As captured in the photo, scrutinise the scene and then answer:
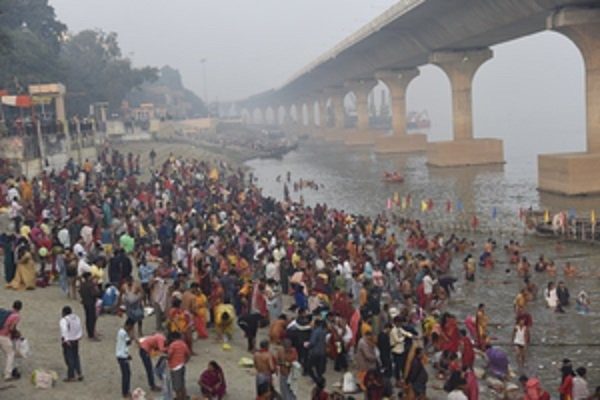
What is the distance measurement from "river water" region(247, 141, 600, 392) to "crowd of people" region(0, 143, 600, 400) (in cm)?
58

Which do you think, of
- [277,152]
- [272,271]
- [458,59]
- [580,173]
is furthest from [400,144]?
[272,271]

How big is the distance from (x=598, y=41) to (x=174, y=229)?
2666 centimetres

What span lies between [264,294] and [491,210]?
2290 cm

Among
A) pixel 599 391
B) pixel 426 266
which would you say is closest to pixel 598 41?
pixel 426 266

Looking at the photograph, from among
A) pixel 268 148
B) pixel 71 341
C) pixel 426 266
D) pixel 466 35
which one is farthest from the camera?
pixel 268 148

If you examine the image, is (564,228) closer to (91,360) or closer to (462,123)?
(91,360)

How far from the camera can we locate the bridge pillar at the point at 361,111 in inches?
3773

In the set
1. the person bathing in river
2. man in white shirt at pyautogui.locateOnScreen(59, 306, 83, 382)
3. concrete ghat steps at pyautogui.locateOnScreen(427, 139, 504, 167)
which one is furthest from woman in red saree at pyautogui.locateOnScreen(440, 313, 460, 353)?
concrete ghat steps at pyautogui.locateOnScreen(427, 139, 504, 167)

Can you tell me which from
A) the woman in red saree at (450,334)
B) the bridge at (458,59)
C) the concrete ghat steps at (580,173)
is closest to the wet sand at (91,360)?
the woman in red saree at (450,334)

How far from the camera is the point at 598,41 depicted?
37344mm

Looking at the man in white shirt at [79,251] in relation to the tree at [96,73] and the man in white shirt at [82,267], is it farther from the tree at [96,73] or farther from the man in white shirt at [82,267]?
the tree at [96,73]

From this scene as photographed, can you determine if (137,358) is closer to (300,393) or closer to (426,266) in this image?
(300,393)

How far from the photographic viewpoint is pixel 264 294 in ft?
44.9

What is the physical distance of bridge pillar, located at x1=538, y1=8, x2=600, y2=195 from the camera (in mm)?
35750
